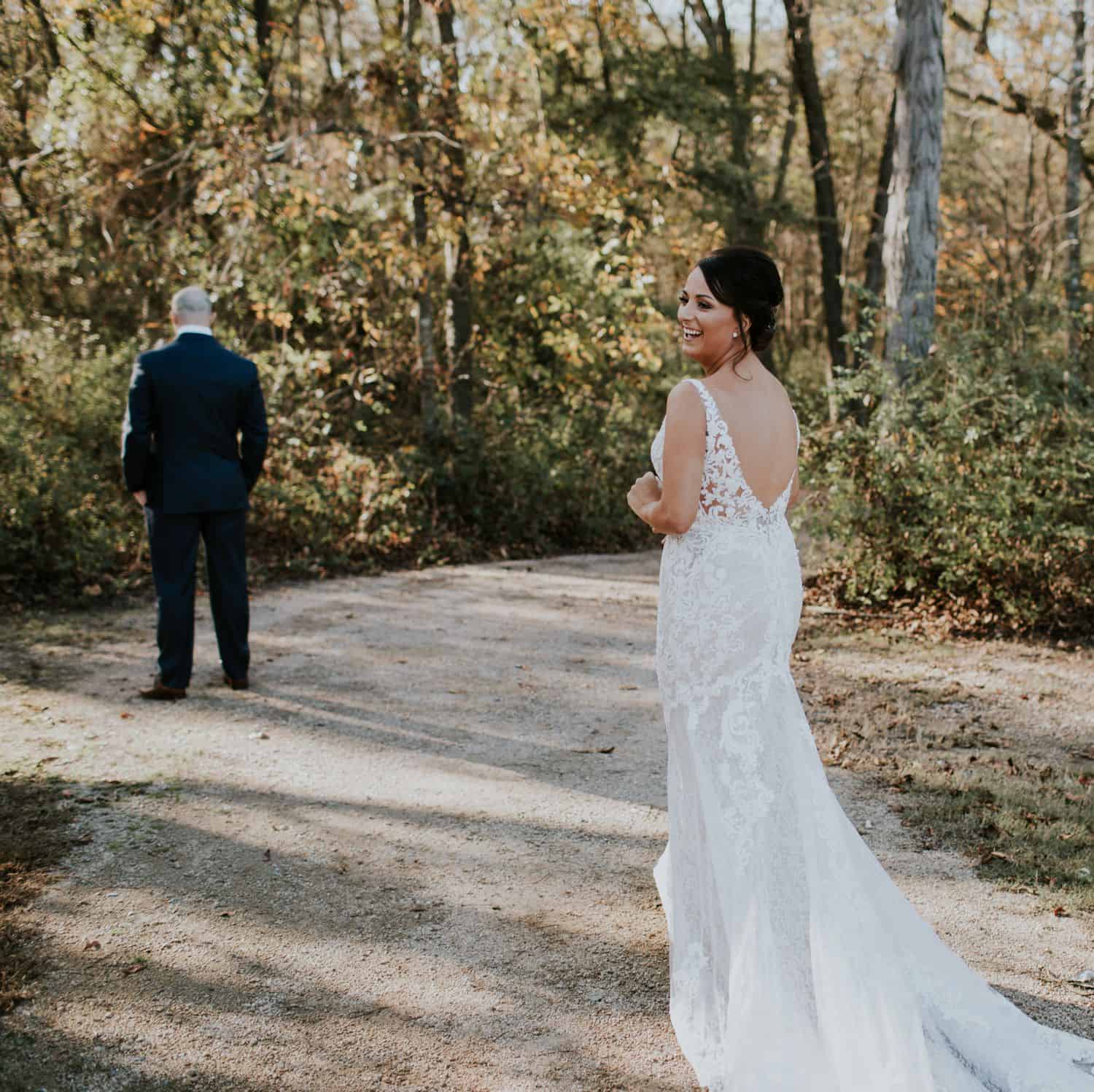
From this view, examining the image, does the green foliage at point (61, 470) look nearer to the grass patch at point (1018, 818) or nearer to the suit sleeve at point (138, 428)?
the suit sleeve at point (138, 428)

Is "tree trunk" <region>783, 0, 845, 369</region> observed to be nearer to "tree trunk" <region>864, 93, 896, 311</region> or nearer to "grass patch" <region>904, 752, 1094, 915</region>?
"tree trunk" <region>864, 93, 896, 311</region>

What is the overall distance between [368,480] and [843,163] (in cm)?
1783

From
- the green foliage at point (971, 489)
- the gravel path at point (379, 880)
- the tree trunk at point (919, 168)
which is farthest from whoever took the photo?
the tree trunk at point (919, 168)

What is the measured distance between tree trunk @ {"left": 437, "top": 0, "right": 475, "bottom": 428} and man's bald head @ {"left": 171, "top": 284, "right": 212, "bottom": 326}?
16.3 feet

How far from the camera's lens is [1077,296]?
367 inches

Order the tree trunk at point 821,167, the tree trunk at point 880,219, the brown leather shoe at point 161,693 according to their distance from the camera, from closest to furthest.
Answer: the brown leather shoe at point 161,693 → the tree trunk at point 821,167 → the tree trunk at point 880,219

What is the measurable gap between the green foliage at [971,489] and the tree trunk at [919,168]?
3.09ft

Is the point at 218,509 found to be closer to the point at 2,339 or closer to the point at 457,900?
the point at 457,900

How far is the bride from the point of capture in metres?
2.88

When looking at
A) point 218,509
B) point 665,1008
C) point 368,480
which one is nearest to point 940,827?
point 665,1008

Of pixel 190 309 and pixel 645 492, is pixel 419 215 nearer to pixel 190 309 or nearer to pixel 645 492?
pixel 190 309

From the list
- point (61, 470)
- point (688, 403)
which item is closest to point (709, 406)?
point (688, 403)

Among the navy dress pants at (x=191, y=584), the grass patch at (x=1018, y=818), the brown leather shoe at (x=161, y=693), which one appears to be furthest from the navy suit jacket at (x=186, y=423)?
the grass patch at (x=1018, y=818)

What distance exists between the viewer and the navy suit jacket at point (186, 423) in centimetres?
639
